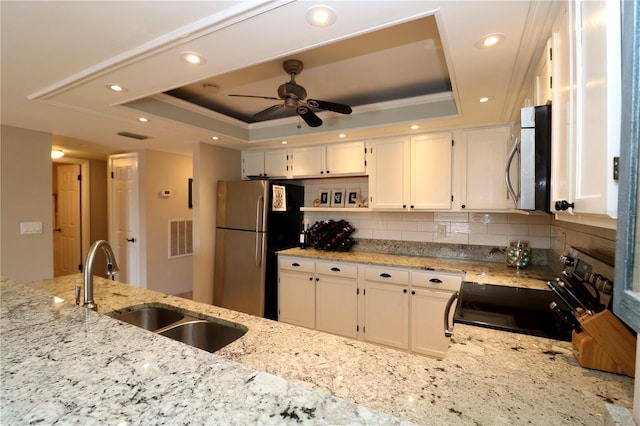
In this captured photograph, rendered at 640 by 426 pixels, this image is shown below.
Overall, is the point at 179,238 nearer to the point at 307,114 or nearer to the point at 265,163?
the point at 265,163

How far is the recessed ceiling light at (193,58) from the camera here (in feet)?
5.28

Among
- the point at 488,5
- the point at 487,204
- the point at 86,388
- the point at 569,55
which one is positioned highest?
the point at 488,5

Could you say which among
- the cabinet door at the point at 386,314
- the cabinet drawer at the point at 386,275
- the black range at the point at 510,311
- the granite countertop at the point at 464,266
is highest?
the granite countertop at the point at 464,266

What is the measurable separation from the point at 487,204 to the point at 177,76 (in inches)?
106

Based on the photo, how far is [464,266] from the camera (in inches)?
107

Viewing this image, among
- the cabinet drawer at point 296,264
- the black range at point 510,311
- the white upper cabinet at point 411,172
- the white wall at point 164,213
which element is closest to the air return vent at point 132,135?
the white wall at point 164,213

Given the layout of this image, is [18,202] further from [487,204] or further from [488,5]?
[487,204]

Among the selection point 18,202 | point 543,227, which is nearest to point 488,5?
point 543,227

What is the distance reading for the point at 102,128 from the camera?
10.2ft

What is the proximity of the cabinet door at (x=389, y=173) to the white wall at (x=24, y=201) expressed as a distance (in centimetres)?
355

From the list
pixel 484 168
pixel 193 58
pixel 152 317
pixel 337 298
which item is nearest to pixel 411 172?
pixel 484 168

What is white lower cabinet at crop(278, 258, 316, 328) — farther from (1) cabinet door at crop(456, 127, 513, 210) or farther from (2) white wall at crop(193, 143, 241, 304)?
(1) cabinet door at crop(456, 127, 513, 210)

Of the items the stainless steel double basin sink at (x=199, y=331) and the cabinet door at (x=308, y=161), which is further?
the cabinet door at (x=308, y=161)

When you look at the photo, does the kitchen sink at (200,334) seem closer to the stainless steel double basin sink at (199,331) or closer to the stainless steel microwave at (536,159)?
the stainless steel double basin sink at (199,331)
